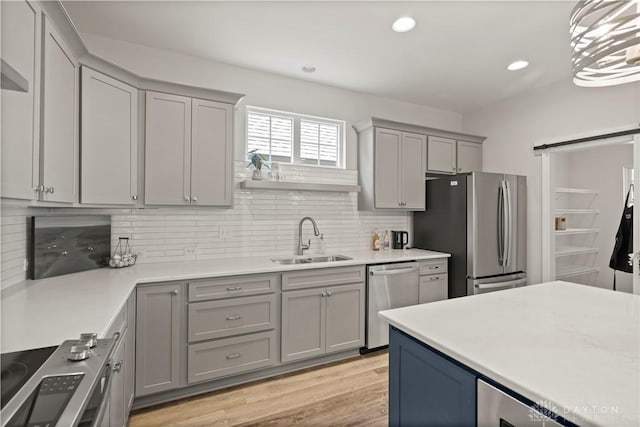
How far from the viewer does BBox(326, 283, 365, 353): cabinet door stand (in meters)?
2.82

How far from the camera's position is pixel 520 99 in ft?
12.4

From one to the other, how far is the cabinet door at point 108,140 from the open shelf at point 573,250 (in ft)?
14.5

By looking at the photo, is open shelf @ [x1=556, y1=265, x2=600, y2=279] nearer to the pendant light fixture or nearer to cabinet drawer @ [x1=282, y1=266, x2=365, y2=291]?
cabinet drawer @ [x1=282, y1=266, x2=365, y2=291]

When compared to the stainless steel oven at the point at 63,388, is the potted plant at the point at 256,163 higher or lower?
higher

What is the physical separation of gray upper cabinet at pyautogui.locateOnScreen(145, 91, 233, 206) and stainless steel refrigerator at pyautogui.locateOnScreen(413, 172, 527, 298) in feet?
7.85

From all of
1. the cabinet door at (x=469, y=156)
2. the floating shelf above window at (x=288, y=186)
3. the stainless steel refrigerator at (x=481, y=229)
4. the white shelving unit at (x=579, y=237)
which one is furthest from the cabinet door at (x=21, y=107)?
the white shelving unit at (x=579, y=237)

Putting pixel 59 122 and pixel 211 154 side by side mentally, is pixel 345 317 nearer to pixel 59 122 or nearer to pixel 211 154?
pixel 211 154

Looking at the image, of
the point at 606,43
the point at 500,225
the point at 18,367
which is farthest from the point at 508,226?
the point at 18,367

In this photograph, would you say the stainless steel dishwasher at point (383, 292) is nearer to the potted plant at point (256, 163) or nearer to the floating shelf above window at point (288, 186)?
the floating shelf above window at point (288, 186)

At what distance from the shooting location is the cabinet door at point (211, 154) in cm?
263

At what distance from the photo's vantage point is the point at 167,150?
253 cm

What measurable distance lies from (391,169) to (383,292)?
4.59ft

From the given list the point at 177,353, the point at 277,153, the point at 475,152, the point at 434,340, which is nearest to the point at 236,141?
the point at 277,153

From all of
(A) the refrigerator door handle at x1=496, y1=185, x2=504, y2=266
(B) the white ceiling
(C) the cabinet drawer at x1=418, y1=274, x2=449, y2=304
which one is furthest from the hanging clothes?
(C) the cabinet drawer at x1=418, y1=274, x2=449, y2=304
